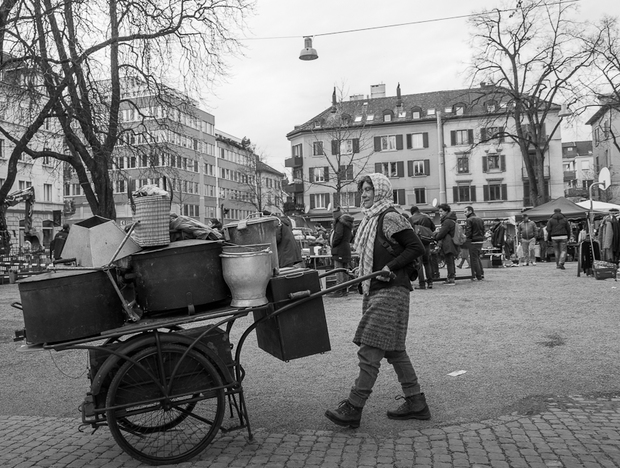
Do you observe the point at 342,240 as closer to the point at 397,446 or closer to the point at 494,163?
the point at 397,446

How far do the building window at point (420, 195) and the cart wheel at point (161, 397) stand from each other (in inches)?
2343

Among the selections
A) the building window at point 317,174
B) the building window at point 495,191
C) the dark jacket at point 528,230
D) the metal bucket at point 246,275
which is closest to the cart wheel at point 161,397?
the metal bucket at point 246,275

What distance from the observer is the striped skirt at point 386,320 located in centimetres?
462

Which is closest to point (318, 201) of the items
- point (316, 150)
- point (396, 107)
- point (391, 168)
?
point (316, 150)

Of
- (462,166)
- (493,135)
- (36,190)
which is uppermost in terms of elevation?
(493,135)

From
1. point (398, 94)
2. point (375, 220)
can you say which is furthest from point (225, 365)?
point (398, 94)

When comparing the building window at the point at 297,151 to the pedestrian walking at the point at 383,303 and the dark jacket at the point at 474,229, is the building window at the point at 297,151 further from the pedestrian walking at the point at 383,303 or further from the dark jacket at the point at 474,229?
the pedestrian walking at the point at 383,303

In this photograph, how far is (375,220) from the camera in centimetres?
488

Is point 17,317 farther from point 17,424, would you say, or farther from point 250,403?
point 250,403

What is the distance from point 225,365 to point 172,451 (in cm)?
69

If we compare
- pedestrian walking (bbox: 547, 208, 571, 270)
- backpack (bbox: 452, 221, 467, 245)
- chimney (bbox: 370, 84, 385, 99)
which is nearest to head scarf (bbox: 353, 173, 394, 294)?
backpack (bbox: 452, 221, 467, 245)

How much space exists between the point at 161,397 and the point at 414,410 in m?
1.94

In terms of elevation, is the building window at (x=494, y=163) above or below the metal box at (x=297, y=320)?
above

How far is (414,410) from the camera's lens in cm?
477
